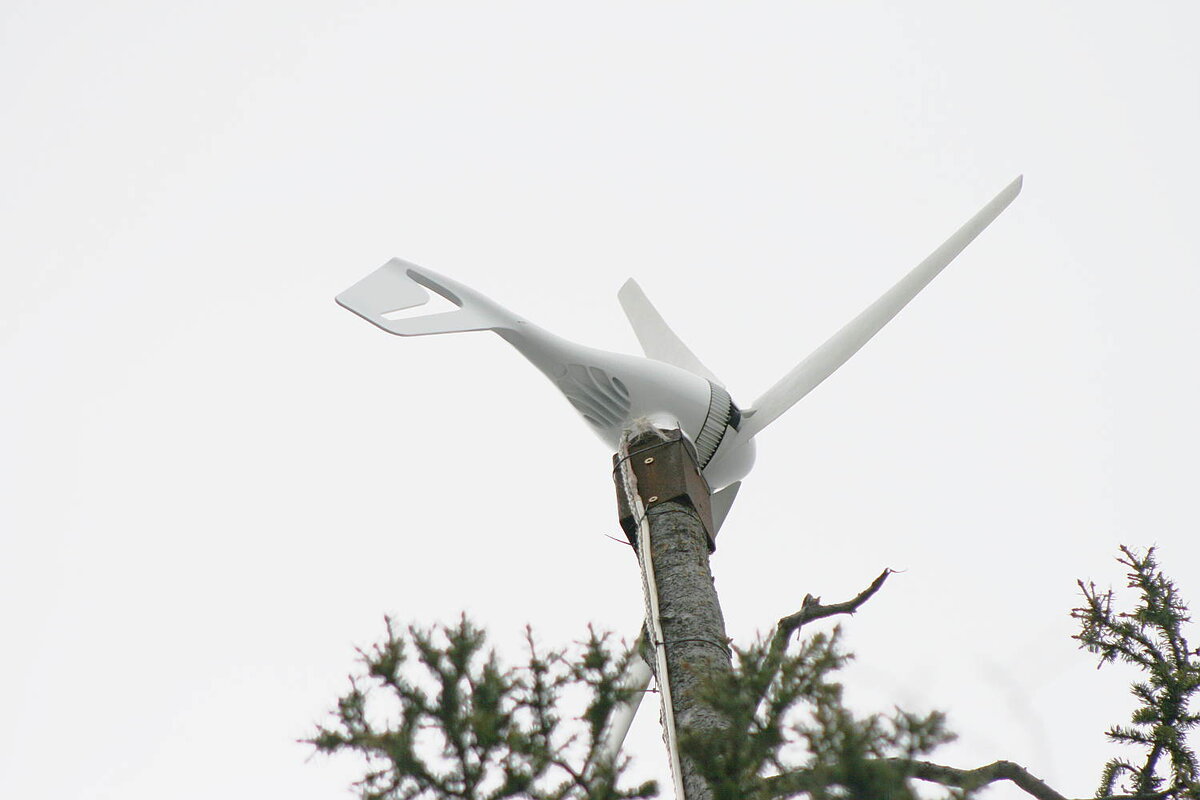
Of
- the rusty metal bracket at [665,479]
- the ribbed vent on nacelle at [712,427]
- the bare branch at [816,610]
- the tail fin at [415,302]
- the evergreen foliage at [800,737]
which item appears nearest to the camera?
the evergreen foliage at [800,737]

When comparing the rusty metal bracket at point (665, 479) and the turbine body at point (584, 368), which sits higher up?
the turbine body at point (584, 368)

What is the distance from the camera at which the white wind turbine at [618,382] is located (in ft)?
19.9

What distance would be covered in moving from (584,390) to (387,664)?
261 cm

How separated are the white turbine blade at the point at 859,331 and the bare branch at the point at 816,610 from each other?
174cm

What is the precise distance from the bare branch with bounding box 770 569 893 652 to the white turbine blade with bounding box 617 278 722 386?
249cm

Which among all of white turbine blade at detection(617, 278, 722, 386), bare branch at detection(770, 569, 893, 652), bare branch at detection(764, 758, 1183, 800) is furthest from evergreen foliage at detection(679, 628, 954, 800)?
white turbine blade at detection(617, 278, 722, 386)

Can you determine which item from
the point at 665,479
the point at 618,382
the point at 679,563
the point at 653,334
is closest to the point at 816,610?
the point at 679,563

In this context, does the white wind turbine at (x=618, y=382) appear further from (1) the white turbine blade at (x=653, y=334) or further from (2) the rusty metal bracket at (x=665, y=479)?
(1) the white turbine blade at (x=653, y=334)

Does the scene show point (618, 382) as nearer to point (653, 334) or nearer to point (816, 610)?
point (816, 610)

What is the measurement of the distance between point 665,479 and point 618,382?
0.94m

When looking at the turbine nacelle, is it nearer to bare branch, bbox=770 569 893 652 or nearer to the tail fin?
the tail fin

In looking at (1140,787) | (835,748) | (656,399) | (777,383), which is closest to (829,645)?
(835,748)

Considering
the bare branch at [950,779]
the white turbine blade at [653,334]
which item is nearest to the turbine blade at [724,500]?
the white turbine blade at [653,334]

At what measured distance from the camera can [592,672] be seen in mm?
3699
